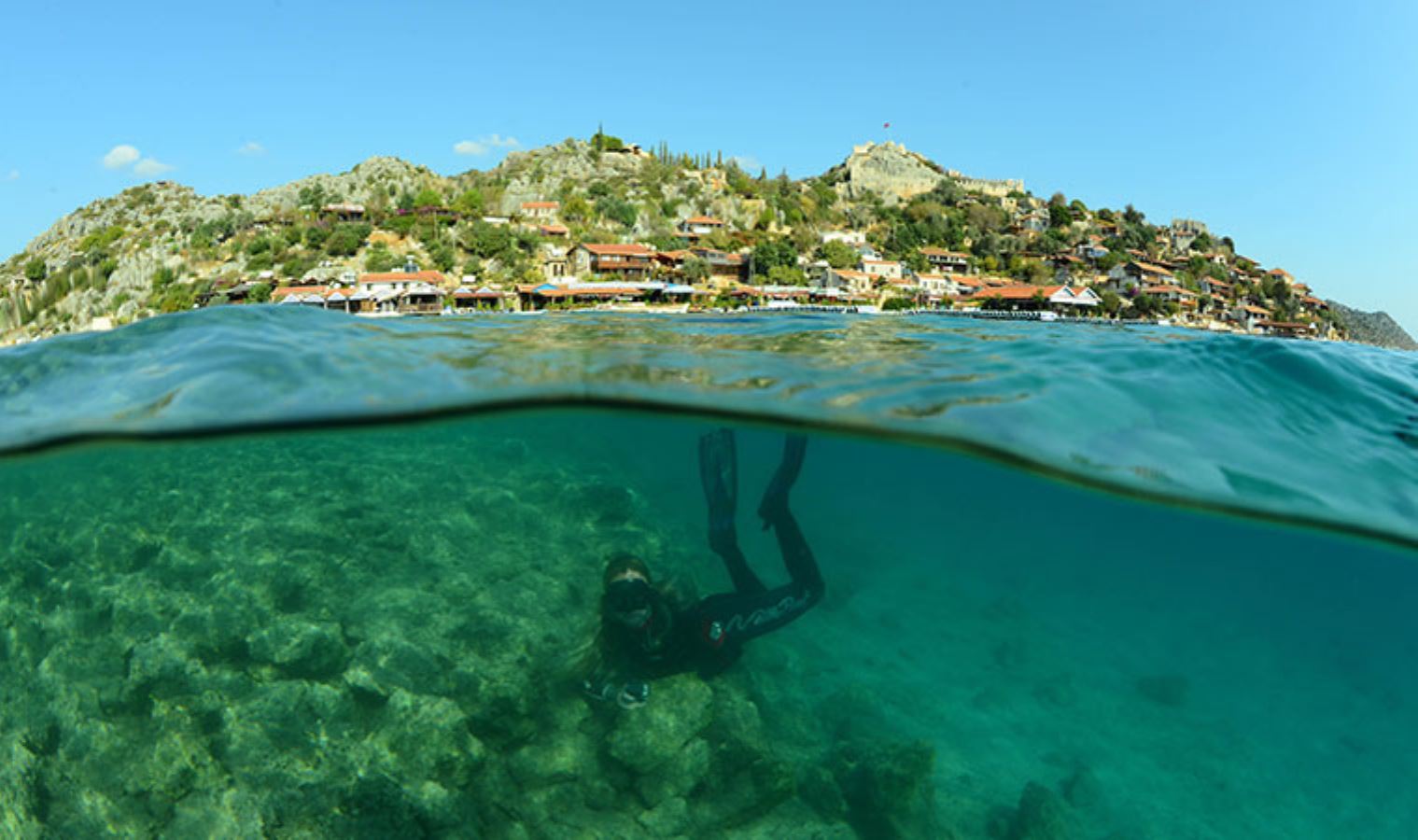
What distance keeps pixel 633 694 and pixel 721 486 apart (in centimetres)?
336

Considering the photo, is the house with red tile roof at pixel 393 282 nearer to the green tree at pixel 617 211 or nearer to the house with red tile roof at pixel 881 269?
the green tree at pixel 617 211

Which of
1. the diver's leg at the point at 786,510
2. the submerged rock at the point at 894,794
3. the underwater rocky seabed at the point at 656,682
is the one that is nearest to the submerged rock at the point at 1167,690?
the underwater rocky seabed at the point at 656,682

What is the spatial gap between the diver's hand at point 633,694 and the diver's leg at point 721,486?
93.3 inches

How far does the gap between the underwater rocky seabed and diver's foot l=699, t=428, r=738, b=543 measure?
0.49 metres

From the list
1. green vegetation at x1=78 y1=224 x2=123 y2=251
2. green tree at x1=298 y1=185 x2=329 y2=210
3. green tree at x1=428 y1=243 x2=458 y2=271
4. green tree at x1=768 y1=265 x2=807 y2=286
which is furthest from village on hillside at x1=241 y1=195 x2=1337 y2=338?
green vegetation at x1=78 y1=224 x2=123 y2=251

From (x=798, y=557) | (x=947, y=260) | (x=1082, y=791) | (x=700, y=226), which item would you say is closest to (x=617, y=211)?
(x=700, y=226)

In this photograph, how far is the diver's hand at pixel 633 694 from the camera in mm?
6684

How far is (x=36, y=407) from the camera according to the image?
6.66 metres

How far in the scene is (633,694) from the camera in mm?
6695

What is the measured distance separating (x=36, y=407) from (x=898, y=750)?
940 cm

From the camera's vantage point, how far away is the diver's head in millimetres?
6500

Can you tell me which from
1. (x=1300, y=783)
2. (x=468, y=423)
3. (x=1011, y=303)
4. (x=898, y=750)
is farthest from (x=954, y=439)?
(x=1011, y=303)

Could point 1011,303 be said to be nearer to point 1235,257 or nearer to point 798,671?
point 798,671

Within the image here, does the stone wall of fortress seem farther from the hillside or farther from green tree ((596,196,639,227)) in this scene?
green tree ((596,196,639,227))
